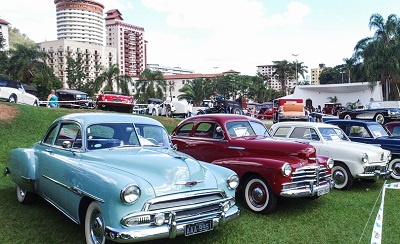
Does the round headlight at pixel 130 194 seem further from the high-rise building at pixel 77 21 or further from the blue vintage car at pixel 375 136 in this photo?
the high-rise building at pixel 77 21

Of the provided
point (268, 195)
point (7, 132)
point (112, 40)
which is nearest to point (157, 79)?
point (7, 132)

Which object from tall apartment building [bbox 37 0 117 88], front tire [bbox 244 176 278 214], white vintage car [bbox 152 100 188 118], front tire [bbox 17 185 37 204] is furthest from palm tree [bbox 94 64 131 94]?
tall apartment building [bbox 37 0 117 88]

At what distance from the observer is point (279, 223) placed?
17.9ft

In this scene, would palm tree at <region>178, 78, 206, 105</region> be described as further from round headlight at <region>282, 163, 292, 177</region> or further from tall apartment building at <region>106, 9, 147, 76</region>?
round headlight at <region>282, 163, 292, 177</region>

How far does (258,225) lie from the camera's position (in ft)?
17.5

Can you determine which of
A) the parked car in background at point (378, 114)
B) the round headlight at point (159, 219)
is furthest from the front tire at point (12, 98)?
the parked car in background at point (378, 114)

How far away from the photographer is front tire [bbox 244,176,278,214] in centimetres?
580

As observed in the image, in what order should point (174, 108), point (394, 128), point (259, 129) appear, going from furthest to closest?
point (174, 108) → point (394, 128) → point (259, 129)

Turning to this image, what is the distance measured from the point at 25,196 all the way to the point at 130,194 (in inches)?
127

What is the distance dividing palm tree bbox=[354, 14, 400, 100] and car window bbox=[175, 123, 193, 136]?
38.5 meters

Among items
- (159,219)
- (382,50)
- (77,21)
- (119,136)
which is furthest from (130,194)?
(77,21)

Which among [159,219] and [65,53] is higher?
[65,53]

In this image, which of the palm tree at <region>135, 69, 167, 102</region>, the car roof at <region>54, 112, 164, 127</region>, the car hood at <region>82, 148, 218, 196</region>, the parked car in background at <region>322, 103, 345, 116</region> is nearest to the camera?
the car hood at <region>82, 148, 218, 196</region>

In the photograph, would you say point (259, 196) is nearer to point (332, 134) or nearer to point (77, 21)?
point (332, 134)
